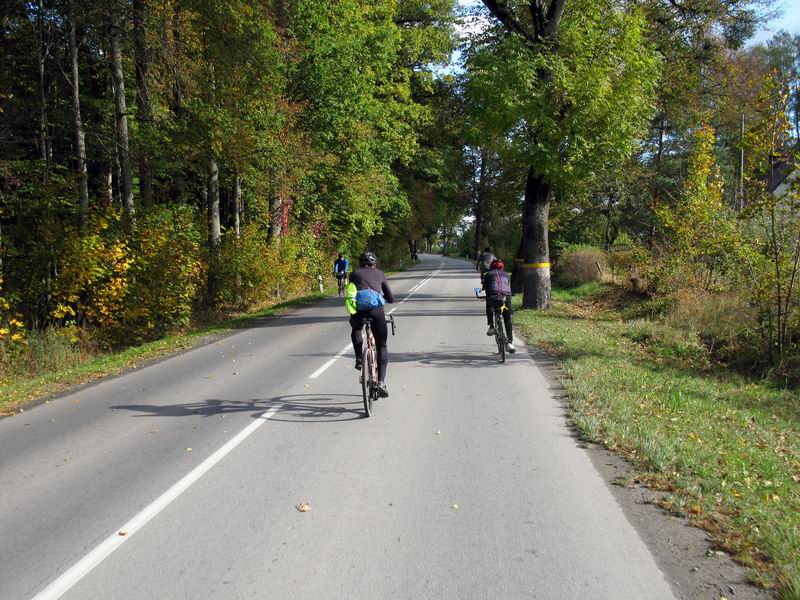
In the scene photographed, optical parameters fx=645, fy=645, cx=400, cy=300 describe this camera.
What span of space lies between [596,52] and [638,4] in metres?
4.93

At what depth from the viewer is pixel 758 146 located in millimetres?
10000

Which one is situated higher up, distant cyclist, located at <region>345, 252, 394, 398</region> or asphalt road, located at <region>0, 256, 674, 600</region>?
distant cyclist, located at <region>345, 252, 394, 398</region>

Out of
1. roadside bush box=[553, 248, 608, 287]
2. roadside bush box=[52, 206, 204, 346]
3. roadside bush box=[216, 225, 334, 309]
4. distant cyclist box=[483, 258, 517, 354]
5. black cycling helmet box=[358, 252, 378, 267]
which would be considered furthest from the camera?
roadside bush box=[553, 248, 608, 287]

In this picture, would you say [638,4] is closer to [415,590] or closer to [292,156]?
[292,156]

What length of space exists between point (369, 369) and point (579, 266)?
2298 centimetres

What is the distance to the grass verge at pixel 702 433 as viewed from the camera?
4250 millimetres

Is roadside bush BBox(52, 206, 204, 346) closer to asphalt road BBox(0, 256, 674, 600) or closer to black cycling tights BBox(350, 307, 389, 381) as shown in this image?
asphalt road BBox(0, 256, 674, 600)

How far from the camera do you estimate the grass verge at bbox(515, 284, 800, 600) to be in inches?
167

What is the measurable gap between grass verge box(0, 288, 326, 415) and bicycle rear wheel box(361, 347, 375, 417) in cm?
477

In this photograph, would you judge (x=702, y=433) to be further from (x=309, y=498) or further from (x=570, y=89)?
(x=570, y=89)

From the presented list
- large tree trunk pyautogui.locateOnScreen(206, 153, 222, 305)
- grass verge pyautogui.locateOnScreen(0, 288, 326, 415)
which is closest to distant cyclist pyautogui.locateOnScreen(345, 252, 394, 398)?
grass verge pyautogui.locateOnScreen(0, 288, 326, 415)

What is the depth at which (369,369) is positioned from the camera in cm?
767

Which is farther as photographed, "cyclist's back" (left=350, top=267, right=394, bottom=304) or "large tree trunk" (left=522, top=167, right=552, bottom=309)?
"large tree trunk" (left=522, top=167, right=552, bottom=309)

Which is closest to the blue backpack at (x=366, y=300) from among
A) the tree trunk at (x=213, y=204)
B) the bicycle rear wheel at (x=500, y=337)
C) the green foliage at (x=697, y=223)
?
the bicycle rear wheel at (x=500, y=337)
